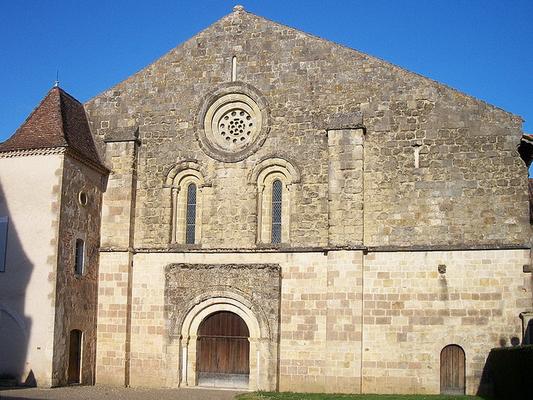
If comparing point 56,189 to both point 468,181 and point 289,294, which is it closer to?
point 289,294

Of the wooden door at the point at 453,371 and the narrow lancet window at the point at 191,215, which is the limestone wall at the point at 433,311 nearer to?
the wooden door at the point at 453,371

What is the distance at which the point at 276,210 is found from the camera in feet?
75.3

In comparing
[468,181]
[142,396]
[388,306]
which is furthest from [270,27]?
[142,396]

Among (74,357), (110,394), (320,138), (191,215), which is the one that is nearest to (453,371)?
(320,138)

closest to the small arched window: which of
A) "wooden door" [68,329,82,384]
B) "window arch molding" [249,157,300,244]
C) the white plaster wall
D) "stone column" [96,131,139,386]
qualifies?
"stone column" [96,131,139,386]

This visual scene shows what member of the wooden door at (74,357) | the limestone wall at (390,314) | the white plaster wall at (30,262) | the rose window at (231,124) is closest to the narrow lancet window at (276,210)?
the limestone wall at (390,314)

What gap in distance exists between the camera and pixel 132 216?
23625mm

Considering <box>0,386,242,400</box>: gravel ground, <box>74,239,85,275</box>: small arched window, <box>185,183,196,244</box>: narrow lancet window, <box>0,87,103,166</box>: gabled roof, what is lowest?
<box>0,386,242,400</box>: gravel ground

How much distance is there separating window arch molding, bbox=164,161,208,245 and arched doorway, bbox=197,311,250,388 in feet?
8.75

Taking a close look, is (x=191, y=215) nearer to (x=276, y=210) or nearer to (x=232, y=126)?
(x=276, y=210)

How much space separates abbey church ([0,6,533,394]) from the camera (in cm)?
2080

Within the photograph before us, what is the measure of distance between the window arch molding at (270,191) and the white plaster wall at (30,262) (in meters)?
5.99

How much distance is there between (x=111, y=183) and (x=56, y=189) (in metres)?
2.42

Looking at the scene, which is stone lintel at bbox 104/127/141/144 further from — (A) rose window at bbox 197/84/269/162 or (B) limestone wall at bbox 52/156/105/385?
(A) rose window at bbox 197/84/269/162
